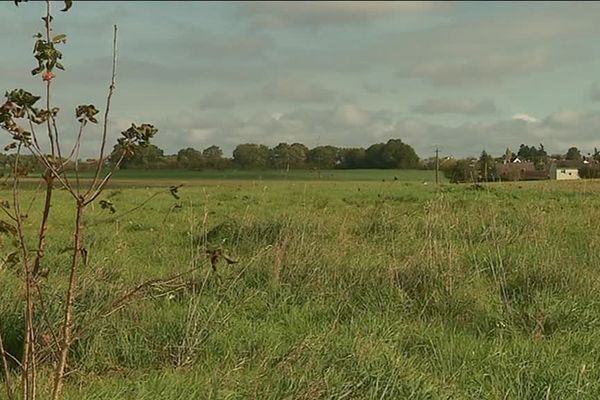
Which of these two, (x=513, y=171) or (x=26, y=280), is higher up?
(x=513, y=171)

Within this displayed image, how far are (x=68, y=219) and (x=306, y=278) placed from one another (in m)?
9.96

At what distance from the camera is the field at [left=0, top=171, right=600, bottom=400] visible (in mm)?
3592

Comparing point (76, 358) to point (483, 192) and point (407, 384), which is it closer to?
point (407, 384)

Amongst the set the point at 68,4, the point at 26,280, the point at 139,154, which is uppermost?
the point at 68,4

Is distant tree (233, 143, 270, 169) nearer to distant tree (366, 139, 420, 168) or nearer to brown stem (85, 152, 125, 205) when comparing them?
brown stem (85, 152, 125, 205)

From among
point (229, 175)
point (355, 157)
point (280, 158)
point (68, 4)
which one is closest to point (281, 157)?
point (280, 158)

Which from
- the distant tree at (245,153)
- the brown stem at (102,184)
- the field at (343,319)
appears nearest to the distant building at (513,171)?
the distant tree at (245,153)

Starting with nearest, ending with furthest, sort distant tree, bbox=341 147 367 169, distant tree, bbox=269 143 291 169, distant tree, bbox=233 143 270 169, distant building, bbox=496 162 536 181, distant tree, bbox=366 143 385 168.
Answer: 1. distant tree, bbox=269 143 291 169
2. distant building, bbox=496 162 536 181
3. distant tree, bbox=233 143 270 169
4. distant tree, bbox=341 147 367 169
5. distant tree, bbox=366 143 385 168

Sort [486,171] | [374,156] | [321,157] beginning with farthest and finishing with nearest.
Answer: [374,156], [321,157], [486,171]

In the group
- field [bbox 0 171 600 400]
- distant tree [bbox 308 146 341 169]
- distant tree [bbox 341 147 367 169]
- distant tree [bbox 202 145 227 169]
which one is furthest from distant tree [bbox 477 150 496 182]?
distant tree [bbox 341 147 367 169]

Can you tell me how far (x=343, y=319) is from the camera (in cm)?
512

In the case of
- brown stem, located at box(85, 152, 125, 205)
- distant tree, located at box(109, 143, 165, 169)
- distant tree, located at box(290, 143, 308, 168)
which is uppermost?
distant tree, located at box(290, 143, 308, 168)

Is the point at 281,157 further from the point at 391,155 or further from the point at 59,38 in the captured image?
the point at 391,155

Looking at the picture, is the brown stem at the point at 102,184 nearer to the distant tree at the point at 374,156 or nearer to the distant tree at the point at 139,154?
the distant tree at the point at 139,154
